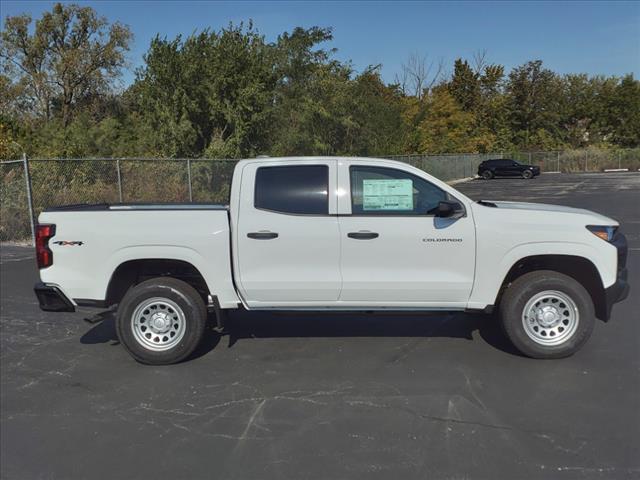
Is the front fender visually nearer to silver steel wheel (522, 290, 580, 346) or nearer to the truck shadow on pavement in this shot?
silver steel wheel (522, 290, 580, 346)

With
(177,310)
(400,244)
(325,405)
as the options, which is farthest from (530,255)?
(177,310)

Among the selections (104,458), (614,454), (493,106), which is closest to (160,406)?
(104,458)

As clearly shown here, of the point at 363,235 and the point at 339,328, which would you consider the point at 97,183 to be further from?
the point at 363,235

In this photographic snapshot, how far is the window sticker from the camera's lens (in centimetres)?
517

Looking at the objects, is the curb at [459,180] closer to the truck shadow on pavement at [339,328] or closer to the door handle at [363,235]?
the truck shadow on pavement at [339,328]

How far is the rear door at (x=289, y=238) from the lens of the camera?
509 cm

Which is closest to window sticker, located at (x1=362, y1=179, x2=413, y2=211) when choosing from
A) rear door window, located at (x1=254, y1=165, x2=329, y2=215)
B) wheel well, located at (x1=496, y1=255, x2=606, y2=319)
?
rear door window, located at (x1=254, y1=165, x2=329, y2=215)

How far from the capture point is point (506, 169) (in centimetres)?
4484

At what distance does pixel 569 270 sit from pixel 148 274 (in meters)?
3.95

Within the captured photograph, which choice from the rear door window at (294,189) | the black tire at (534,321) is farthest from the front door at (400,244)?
the black tire at (534,321)

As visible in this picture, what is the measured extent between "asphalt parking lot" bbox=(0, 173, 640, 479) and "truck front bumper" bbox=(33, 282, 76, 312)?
51 cm

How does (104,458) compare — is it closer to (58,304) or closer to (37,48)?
(58,304)

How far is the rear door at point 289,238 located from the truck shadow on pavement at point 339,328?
0.48 m

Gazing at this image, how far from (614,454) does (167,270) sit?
3.91 metres
